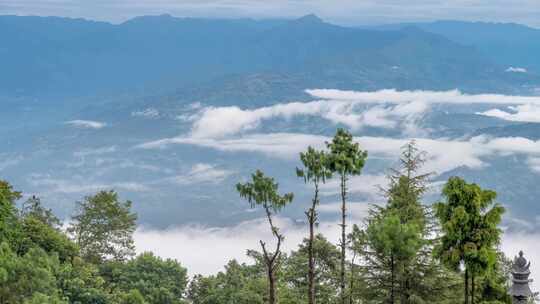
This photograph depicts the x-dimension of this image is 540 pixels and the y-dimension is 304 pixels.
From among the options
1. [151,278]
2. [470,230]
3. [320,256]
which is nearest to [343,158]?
[470,230]

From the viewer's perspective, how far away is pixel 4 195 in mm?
66438

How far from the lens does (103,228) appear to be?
285ft

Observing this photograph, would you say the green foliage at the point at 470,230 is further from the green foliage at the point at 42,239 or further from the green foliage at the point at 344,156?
the green foliage at the point at 42,239

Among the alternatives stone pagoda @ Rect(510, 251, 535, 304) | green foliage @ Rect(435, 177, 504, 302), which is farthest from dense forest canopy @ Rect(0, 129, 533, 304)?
stone pagoda @ Rect(510, 251, 535, 304)

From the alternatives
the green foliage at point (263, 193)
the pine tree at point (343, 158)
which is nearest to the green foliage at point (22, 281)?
the green foliage at point (263, 193)

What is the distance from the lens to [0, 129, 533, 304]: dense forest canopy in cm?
3734

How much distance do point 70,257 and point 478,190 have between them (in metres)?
48.9

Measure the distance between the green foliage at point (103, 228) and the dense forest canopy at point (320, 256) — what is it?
13 centimetres

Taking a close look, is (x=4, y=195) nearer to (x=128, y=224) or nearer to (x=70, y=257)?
(x=70, y=257)

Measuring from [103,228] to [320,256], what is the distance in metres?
32.0

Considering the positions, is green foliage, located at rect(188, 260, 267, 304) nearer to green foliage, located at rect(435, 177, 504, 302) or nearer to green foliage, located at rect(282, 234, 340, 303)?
green foliage, located at rect(282, 234, 340, 303)

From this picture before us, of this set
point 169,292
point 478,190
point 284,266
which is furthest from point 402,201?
point 169,292

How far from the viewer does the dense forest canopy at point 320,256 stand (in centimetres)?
3734

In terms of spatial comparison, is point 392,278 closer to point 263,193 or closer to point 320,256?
point 263,193
